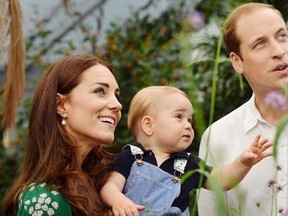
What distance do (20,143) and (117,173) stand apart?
3535 millimetres

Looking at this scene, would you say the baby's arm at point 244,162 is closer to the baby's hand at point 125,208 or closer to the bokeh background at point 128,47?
the baby's hand at point 125,208

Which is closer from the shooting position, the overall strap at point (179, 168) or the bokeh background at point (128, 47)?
the overall strap at point (179, 168)

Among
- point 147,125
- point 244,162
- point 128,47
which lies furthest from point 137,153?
point 128,47

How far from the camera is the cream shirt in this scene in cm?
342

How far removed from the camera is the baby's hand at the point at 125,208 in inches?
112

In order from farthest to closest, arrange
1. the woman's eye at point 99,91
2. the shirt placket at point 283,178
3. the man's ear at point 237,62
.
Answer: the man's ear at point 237,62 → the shirt placket at point 283,178 → the woman's eye at point 99,91

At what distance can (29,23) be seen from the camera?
7055mm

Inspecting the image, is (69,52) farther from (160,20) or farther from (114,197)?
(114,197)

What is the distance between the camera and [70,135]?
310 centimetres

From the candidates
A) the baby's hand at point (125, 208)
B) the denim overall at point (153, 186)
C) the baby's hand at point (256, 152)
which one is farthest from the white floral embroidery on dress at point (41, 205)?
the baby's hand at point (256, 152)

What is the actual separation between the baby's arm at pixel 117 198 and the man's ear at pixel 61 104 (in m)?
0.28

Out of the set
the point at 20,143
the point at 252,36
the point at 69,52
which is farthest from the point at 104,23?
the point at 252,36

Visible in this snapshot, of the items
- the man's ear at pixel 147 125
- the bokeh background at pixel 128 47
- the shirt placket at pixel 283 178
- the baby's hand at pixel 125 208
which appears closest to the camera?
the baby's hand at pixel 125 208

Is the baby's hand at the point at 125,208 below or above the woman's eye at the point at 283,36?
below
